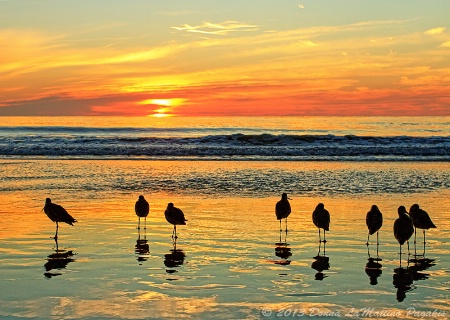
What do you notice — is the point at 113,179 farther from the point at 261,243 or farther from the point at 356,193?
the point at 261,243

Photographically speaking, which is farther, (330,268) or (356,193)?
(356,193)

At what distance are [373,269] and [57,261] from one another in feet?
15.8

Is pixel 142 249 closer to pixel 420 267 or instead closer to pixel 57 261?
Answer: pixel 57 261

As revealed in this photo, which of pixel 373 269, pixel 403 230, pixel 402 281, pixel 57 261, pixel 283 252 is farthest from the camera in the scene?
pixel 283 252

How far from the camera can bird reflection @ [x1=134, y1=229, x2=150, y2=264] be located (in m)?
10.3

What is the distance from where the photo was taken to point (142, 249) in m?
11.0

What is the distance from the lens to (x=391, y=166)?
2717 cm

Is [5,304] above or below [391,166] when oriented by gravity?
below

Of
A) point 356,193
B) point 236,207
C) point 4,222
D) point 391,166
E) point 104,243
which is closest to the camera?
point 104,243

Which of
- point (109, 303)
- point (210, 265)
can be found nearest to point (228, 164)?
point (210, 265)

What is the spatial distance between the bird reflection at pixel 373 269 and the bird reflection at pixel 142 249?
3453mm

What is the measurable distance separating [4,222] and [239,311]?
7.80 meters

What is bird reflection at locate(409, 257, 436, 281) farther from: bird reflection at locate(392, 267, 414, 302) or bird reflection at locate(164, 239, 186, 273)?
bird reflection at locate(164, 239, 186, 273)

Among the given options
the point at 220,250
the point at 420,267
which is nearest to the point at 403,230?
the point at 420,267
